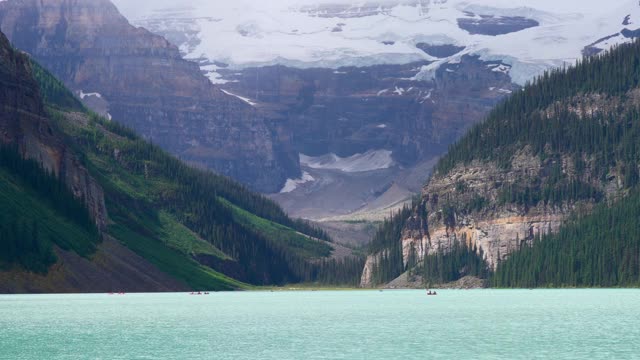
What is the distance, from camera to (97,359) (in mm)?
119375

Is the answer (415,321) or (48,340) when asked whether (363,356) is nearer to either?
(48,340)

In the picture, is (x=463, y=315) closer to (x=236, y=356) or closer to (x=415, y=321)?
(x=415, y=321)

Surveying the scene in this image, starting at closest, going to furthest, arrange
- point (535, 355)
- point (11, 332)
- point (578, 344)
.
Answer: point (535, 355), point (578, 344), point (11, 332)

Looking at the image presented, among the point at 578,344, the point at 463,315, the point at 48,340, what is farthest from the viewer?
the point at 463,315

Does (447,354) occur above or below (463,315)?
above

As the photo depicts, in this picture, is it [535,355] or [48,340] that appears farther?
[48,340]

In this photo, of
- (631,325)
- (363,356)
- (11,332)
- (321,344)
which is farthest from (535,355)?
(11,332)

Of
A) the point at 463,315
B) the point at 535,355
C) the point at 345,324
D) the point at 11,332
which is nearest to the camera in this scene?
the point at 535,355

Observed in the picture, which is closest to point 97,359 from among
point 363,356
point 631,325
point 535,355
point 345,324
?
point 363,356

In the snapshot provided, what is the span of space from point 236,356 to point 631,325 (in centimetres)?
5043

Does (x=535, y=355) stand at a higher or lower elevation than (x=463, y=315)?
higher

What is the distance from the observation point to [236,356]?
122 meters

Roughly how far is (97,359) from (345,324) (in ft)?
166

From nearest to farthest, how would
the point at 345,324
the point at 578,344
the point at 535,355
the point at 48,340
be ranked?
the point at 535,355, the point at 578,344, the point at 48,340, the point at 345,324
